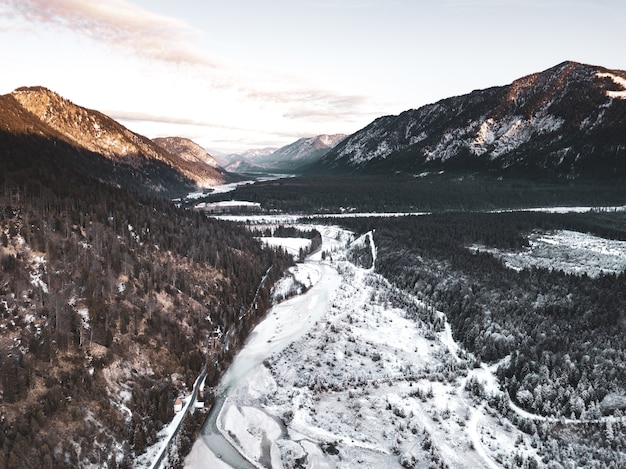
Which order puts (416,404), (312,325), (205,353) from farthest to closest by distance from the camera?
(312,325), (205,353), (416,404)

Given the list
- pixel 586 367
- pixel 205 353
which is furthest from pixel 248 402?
pixel 586 367

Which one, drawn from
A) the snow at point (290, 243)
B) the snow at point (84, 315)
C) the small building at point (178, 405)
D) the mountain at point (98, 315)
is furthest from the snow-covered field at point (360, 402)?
the snow at point (290, 243)

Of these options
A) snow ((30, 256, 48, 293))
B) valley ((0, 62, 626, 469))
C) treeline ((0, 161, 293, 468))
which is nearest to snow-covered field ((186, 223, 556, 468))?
valley ((0, 62, 626, 469))

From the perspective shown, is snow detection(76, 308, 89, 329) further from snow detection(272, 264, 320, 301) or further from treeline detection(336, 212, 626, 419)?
treeline detection(336, 212, 626, 419)

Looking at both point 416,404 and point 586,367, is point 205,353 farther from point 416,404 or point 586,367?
point 586,367

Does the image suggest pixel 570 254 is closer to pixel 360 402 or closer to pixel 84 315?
pixel 360 402
